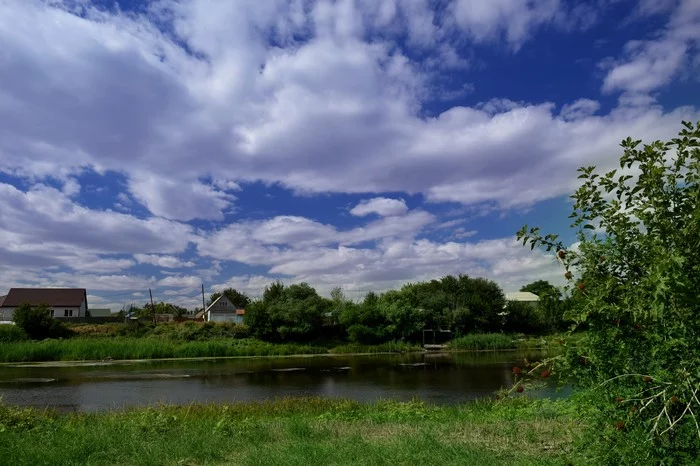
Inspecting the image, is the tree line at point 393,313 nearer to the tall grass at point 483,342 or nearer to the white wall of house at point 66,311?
the tall grass at point 483,342

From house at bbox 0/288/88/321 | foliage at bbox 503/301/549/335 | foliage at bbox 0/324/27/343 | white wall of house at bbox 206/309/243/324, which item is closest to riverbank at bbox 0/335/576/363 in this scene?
foliage at bbox 0/324/27/343

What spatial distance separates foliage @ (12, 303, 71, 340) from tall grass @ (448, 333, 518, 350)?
148 ft

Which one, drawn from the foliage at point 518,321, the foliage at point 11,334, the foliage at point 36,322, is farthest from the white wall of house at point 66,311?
the foliage at point 518,321

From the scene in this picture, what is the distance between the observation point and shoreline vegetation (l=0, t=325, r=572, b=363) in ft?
153

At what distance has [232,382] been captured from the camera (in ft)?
104

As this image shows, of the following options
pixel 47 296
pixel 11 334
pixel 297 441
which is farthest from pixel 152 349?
pixel 297 441

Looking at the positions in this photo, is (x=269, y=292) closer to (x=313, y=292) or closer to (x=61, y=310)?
(x=313, y=292)

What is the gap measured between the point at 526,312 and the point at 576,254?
72261 millimetres

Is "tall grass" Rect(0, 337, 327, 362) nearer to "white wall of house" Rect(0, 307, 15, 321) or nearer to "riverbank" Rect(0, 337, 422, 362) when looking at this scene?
"riverbank" Rect(0, 337, 422, 362)

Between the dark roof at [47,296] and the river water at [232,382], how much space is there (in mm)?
36092

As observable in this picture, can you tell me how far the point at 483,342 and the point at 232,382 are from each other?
125ft

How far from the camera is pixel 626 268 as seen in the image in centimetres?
447

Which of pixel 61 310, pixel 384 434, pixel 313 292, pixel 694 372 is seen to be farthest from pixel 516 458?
pixel 61 310

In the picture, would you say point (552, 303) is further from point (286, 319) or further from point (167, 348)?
point (286, 319)
